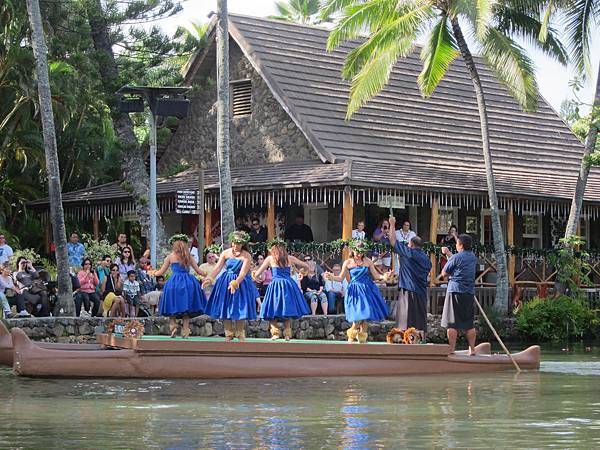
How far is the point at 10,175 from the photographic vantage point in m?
33.7

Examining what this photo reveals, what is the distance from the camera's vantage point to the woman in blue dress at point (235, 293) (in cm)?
1856

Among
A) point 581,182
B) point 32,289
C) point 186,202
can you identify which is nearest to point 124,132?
point 186,202

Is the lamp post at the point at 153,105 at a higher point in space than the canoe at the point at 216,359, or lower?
higher

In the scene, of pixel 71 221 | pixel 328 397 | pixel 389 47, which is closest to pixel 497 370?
pixel 328 397

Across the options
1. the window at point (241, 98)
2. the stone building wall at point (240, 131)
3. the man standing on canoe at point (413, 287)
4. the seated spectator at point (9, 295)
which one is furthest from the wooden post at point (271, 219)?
the man standing on canoe at point (413, 287)

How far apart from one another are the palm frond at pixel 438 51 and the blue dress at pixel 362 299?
9.47m

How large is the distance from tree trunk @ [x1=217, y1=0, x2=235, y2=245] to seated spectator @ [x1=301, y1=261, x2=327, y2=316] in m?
1.86

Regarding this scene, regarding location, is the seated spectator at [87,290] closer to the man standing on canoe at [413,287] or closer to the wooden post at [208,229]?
the man standing on canoe at [413,287]

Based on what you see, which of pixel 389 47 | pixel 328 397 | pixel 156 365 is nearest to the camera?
pixel 328 397

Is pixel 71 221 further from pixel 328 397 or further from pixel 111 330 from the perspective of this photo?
pixel 328 397

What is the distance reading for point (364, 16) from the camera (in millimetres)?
27750

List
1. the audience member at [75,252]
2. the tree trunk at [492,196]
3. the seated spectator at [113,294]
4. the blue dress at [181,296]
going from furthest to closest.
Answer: the tree trunk at [492,196] < the audience member at [75,252] < the seated spectator at [113,294] < the blue dress at [181,296]

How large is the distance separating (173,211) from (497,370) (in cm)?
1428

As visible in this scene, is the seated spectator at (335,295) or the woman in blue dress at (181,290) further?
the seated spectator at (335,295)
